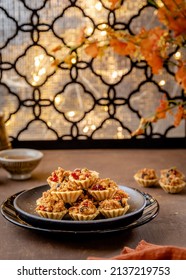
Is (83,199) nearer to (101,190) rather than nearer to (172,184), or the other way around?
(101,190)

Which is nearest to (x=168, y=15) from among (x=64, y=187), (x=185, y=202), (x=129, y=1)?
(x=64, y=187)

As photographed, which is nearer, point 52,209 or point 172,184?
point 52,209

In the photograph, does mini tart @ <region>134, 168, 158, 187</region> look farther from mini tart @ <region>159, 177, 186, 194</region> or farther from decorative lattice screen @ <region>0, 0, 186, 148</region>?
decorative lattice screen @ <region>0, 0, 186, 148</region>

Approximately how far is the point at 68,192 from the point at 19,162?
1.54 ft

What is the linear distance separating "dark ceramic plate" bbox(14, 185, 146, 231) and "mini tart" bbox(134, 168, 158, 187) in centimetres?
21

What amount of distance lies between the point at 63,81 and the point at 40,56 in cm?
12

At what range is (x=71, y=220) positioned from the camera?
1197mm

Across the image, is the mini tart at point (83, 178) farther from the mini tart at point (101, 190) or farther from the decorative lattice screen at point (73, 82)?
the decorative lattice screen at point (73, 82)

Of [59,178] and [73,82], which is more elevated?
[73,82]

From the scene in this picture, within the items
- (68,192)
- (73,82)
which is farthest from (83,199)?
(73,82)

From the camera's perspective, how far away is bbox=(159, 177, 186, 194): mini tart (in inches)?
60.6

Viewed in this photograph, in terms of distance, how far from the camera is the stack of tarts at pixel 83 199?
1.21 metres

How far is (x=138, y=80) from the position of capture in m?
2.14

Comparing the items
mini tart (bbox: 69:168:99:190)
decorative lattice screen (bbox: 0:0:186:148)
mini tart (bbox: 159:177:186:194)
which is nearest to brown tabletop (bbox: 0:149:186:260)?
mini tart (bbox: 159:177:186:194)
